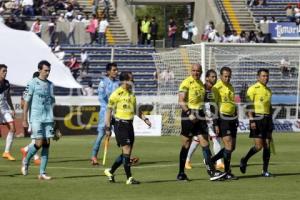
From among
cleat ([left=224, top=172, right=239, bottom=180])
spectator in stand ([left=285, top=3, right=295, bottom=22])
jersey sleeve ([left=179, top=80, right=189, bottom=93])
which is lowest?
cleat ([left=224, top=172, right=239, bottom=180])

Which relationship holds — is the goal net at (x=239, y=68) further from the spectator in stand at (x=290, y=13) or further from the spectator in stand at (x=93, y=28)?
the spectator in stand at (x=290, y=13)

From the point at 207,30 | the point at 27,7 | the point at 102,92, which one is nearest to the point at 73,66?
the point at 27,7

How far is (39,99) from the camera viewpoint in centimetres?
1781

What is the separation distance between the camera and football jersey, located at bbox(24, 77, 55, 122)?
1777 cm

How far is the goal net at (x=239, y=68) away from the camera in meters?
37.3

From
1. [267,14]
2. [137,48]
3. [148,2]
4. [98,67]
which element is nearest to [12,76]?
[98,67]

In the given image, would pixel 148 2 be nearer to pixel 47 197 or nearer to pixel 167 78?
pixel 167 78

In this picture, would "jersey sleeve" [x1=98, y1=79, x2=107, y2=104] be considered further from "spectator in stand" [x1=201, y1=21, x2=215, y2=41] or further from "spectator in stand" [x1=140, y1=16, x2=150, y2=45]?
"spectator in stand" [x1=140, y1=16, x2=150, y2=45]

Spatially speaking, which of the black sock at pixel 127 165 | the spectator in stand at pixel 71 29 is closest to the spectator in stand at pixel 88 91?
the spectator in stand at pixel 71 29

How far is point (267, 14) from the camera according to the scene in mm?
56875

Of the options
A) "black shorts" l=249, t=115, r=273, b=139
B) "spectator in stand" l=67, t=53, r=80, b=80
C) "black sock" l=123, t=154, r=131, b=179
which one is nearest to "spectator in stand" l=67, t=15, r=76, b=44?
"spectator in stand" l=67, t=53, r=80, b=80

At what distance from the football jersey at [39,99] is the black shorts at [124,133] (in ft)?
4.22

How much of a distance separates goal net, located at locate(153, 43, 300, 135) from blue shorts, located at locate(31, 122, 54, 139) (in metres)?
19.1

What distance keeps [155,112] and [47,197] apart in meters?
22.8
